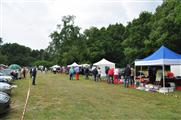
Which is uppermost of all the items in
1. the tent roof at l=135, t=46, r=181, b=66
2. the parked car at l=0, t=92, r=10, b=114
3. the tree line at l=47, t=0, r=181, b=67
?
the tree line at l=47, t=0, r=181, b=67

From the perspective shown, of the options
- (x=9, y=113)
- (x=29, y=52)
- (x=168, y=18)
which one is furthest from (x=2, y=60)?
(x=9, y=113)

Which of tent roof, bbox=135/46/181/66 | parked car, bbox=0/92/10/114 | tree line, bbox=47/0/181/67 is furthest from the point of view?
tree line, bbox=47/0/181/67

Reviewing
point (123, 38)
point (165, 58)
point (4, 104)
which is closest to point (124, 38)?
point (123, 38)

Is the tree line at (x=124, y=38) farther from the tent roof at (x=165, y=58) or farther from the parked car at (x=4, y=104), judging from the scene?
the parked car at (x=4, y=104)

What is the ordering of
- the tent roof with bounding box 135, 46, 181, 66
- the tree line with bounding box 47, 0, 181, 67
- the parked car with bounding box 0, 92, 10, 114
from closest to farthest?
the parked car with bounding box 0, 92, 10, 114 → the tent roof with bounding box 135, 46, 181, 66 → the tree line with bounding box 47, 0, 181, 67

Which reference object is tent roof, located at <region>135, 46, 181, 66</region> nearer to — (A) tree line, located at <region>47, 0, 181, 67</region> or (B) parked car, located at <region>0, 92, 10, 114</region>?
(B) parked car, located at <region>0, 92, 10, 114</region>

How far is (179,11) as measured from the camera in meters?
38.7

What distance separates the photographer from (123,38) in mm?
81000

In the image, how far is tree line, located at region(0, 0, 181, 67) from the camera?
1796 inches

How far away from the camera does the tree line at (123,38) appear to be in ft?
150

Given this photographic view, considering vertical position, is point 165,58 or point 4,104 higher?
point 165,58

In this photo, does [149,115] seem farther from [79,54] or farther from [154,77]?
[79,54]

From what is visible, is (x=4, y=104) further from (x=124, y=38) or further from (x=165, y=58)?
(x=124, y=38)

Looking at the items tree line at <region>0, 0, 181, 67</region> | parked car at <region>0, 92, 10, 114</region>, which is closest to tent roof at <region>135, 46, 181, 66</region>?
parked car at <region>0, 92, 10, 114</region>
